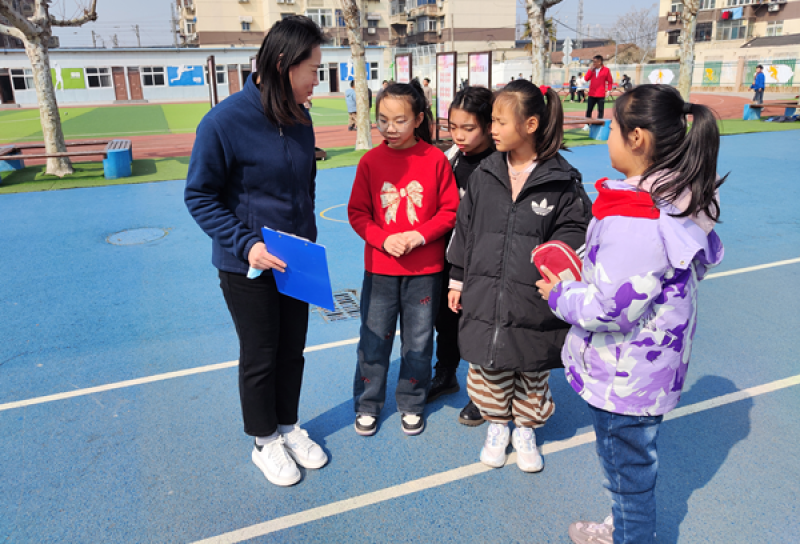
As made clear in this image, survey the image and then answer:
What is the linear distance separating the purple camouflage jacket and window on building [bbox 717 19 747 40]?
228ft

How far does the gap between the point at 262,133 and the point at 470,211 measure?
1015mm

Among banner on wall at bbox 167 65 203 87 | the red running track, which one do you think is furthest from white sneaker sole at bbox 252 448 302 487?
banner on wall at bbox 167 65 203 87

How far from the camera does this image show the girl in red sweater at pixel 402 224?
281 cm

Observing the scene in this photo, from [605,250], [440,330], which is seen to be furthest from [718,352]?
[605,250]

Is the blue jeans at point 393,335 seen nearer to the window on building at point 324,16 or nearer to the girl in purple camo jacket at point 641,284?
the girl in purple camo jacket at point 641,284

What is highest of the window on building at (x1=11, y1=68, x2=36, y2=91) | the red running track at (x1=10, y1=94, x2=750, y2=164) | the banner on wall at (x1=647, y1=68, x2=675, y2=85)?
the window on building at (x1=11, y1=68, x2=36, y2=91)

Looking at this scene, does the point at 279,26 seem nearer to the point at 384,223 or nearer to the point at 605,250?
the point at 384,223

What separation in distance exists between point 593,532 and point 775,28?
230 ft

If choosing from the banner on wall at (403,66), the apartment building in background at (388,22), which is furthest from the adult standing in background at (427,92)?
the apartment building in background at (388,22)

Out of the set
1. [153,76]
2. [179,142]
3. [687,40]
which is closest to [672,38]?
[687,40]

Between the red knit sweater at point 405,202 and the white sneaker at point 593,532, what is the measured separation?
1.36 meters

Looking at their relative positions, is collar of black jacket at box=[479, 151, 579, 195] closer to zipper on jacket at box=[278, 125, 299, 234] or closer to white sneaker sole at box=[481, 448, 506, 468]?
zipper on jacket at box=[278, 125, 299, 234]

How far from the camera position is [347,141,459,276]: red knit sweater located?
2887mm

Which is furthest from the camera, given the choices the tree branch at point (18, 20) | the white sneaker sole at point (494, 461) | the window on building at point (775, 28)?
the window on building at point (775, 28)
